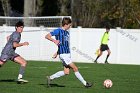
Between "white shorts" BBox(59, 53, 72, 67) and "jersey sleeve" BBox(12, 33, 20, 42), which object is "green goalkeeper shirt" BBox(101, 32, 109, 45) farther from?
"white shorts" BBox(59, 53, 72, 67)

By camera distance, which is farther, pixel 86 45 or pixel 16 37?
pixel 86 45

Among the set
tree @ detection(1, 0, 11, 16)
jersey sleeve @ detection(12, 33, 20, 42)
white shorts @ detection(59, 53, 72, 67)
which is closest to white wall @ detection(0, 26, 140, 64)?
jersey sleeve @ detection(12, 33, 20, 42)

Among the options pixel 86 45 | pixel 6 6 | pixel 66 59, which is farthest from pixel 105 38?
pixel 6 6

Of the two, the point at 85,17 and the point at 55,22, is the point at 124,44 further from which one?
the point at 85,17

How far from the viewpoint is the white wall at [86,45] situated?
108ft

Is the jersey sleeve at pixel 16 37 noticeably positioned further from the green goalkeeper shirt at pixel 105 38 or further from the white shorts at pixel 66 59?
the green goalkeeper shirt at pixel 105 38

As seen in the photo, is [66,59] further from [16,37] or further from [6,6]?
[6,6]

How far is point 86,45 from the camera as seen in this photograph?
33.1 meters

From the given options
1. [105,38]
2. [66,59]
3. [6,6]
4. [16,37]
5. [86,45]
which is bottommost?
[6,6]

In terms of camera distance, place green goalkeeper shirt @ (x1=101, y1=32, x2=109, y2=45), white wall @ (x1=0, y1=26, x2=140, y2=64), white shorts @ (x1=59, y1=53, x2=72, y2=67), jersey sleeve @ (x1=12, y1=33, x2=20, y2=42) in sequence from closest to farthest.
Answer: white shorts @ (x1=59, y1=53, x2=72, y2=67), jersey sleeve @ (x1=12, y1=33, x2=20, y2=42), green goalkeeper shirt @ (x1=101, y1=32, x2=109, y2=45), white wall @ (x1=0, y1=26, x2=140, y2=64)

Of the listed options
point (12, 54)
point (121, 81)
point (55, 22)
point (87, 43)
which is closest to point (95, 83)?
point (121, 81)

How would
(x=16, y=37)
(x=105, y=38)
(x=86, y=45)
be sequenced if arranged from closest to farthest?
(x=16, y=37)
(x=105, y=38)
(x=86, y=45)

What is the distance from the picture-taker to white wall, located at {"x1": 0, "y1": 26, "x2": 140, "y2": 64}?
1294 inches

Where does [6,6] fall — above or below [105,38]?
below
